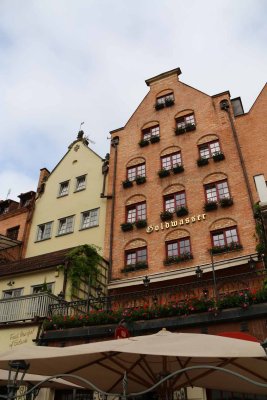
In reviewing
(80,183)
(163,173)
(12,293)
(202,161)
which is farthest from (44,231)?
(202,161)

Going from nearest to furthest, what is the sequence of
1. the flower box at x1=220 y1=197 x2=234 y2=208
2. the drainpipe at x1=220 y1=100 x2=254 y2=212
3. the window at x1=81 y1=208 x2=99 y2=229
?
the drainpipe at x1=220 y1=100 x2=254 y2=212, the flower box at x1=220 y1=197 x2=234 y2=208, the window at x1=81 y1=208 x2=99 y2=229

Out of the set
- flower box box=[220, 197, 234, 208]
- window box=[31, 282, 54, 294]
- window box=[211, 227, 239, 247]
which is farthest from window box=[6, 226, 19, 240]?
flower box box=[220, 197, 234, 208]

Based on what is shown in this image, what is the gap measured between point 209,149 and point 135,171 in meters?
4.65

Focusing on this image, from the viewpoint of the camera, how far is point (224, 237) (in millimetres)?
16891

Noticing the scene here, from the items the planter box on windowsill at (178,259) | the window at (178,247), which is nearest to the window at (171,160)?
the window at (178,247)

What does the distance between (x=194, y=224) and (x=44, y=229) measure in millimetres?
10254

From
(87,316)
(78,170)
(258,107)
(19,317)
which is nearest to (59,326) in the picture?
(87,316)

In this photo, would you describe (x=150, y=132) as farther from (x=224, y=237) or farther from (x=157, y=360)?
(x=157, y=360)

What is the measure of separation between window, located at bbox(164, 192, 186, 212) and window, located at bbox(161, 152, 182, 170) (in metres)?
1.92

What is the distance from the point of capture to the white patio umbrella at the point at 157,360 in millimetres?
4547

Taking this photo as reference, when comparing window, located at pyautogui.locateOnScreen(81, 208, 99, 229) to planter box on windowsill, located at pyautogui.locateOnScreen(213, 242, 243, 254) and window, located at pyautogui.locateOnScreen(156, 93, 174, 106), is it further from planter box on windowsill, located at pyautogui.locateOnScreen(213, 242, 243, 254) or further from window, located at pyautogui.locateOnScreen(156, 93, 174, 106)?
window, located at pyautogui.locateOnScreen(156, 93, 174, 106)

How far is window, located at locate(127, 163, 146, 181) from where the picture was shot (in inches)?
851

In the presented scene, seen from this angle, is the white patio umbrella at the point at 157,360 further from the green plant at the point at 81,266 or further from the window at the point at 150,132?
the window at the point at 150,132

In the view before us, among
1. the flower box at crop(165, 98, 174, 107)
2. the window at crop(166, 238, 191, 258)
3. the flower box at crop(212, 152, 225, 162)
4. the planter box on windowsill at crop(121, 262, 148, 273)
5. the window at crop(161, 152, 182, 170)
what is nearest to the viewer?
the window at crop(166, 238, 191, 258)
